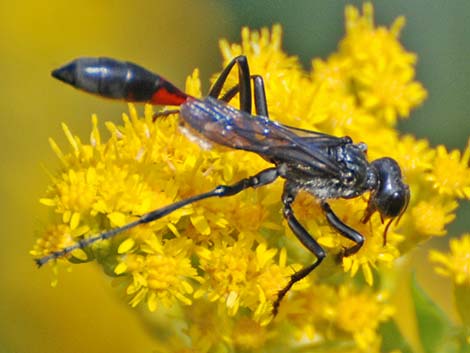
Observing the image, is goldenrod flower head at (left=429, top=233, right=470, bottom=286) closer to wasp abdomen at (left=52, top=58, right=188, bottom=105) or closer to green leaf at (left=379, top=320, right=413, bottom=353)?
green leaf at (left=379, top=320, right=413, bottom=353)

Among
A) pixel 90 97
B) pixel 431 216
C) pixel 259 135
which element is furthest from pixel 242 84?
pixel 90 97

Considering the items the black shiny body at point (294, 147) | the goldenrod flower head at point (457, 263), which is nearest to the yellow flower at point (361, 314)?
the goldenrod flower head at point (457, 263)

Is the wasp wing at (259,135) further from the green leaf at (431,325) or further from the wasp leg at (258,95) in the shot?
the green leaf at (431,325)

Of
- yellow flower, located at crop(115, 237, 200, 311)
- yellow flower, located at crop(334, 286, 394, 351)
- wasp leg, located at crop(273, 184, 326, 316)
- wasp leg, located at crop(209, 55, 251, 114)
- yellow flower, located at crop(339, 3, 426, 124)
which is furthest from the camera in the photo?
yellow flower, located at crop(339, 3, 426, 124)

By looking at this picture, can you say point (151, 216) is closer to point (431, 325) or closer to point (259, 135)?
point (259, 135)

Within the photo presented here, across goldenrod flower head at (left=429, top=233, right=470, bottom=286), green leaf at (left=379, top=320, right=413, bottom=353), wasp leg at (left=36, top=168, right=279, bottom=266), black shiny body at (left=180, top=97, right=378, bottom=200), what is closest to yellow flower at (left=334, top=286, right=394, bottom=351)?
green leaf at (left=379, top=320, right=413, bottom=353)

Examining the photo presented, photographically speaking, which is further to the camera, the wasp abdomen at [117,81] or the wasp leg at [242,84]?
the wasp leg at [242,84]

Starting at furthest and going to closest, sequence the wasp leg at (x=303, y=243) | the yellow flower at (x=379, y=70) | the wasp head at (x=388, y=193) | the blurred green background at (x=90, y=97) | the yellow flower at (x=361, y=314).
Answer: the blurred green background at (x=90, y=97) < the yellow flower at (x=379, y=70) < the yellow flower at (x=361, y=314) < the wasp head at (x=388, y=193) < the wasp leg at (x=303, y=243)
